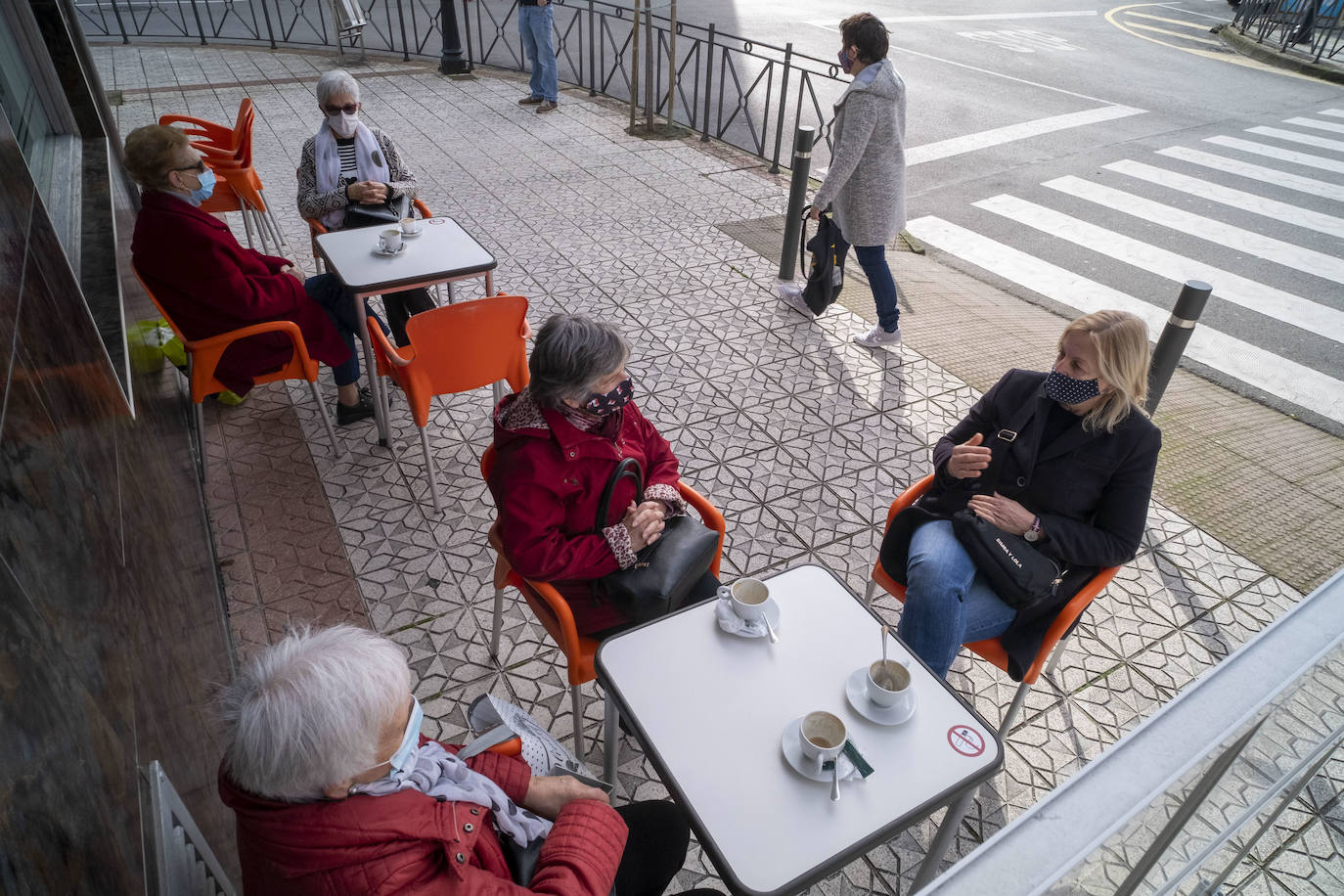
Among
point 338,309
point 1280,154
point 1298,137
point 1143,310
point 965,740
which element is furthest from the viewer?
point 1298,137

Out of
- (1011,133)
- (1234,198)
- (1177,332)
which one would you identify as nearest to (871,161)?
(1177,332)

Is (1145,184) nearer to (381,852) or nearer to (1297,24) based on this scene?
(381,852)

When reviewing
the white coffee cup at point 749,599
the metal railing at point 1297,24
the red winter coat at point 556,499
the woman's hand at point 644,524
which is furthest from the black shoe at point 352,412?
the metal railing at point 1297,24

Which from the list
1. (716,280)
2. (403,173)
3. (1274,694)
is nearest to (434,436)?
(403,173)

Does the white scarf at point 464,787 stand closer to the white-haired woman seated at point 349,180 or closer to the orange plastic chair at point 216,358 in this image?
the orange plastic chair at point 216,358

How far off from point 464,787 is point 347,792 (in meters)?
0.29

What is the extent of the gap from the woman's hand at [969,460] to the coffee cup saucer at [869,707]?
0.93m

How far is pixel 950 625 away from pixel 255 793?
1857 millimetres

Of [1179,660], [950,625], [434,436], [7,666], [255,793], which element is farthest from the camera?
[434,436]

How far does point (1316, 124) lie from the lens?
32.3ft

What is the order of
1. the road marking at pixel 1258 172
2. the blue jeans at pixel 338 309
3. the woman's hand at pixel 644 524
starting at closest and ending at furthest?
the woman's hand at pixel 644 524 → the blue jeans at pixel 338 309 → the road marking at pixel 1258 172

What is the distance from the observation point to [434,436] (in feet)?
13.3

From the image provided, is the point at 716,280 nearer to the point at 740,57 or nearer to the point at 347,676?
the point at 347,676

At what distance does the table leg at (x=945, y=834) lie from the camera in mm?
1837
